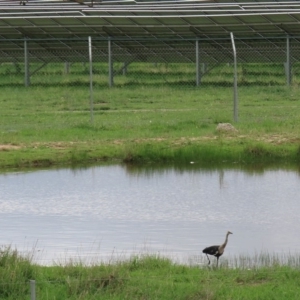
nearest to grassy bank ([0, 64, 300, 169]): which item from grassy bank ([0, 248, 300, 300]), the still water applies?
the still water

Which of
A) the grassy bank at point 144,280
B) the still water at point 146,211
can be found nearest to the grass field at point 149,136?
the grassy bank at point 144,280

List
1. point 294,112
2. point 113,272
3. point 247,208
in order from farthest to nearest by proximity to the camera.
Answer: point 294,112 < point 247,208 < point 113,272

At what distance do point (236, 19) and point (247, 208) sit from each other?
17166 mm

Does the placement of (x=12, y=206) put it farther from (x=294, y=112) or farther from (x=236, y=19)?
(x=236, y=19)

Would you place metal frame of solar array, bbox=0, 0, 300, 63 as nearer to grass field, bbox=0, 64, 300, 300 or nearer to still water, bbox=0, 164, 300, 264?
grass field, bbox=0, 64, 300, 300

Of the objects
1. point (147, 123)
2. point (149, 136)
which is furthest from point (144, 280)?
point (147, 123)

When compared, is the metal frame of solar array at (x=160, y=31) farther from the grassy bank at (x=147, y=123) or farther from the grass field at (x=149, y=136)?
the grassy bank at (x=147, y=123)

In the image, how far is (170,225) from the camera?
12.4 meters

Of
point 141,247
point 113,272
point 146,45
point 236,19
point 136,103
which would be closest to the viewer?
point 113,272

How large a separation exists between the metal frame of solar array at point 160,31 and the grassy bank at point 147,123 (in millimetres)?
1154

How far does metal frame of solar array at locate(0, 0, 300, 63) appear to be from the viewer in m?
30.4

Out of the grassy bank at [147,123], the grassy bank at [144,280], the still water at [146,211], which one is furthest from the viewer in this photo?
the grassy bank at [147,123]

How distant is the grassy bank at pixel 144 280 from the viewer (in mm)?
8383

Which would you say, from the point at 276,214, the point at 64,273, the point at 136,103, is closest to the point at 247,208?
the point at 276,214
